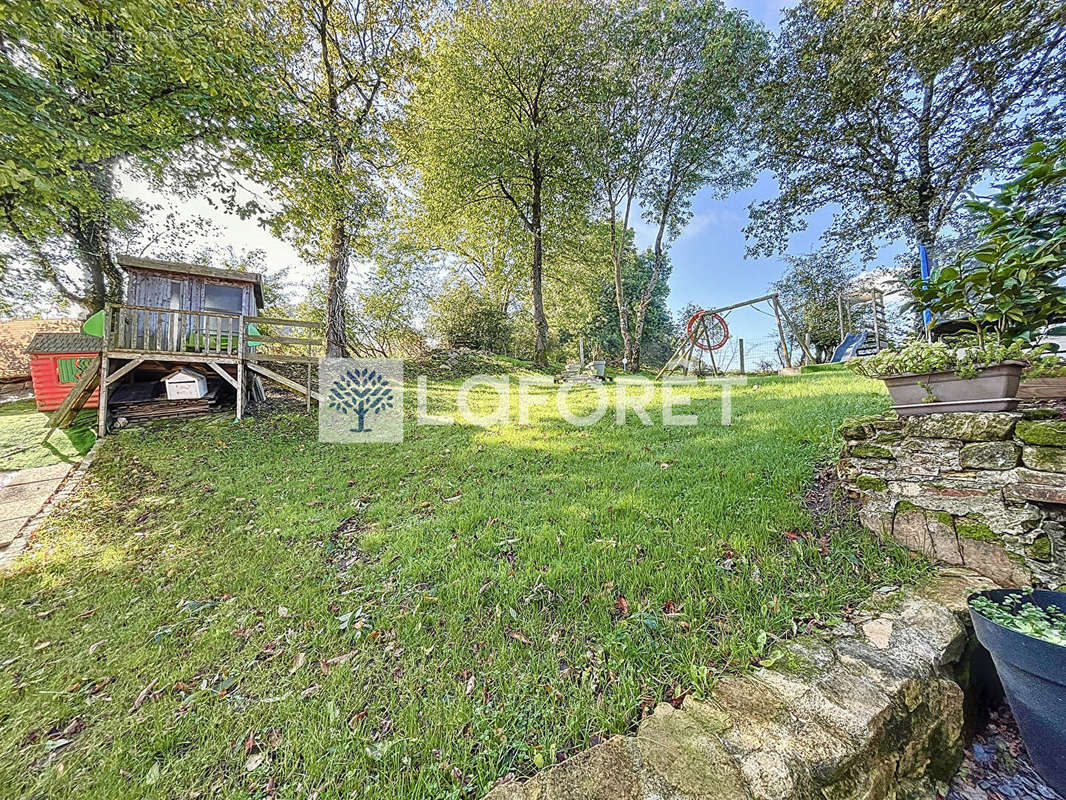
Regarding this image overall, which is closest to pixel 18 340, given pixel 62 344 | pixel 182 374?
pixel 62 344

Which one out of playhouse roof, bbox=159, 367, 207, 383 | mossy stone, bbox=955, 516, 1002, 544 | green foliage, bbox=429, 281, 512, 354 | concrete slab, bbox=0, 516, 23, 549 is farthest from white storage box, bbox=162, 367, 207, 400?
mossy stone, bbox=955, 516, 1002, 544

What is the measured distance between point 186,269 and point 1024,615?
13.5 m

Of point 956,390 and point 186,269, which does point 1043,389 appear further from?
point 186,269

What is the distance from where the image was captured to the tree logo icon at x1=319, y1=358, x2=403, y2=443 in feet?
20.7

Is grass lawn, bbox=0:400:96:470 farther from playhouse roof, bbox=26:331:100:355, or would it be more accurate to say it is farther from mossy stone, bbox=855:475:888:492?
mossy stone, bbox=855:475:888:492

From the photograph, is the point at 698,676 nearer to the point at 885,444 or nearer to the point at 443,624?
the point at 443,624

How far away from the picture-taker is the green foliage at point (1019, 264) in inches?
76.0

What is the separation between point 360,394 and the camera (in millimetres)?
6805

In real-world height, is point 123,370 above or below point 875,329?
below

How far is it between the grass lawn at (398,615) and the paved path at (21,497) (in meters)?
0.26

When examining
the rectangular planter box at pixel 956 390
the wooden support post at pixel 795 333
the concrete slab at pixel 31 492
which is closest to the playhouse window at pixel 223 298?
the concrete slab at pixel 31 492

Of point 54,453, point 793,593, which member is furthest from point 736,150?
point 54,453

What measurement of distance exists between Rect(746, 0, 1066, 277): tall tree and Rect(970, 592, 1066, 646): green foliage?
44.3 feet

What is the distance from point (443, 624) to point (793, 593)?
1.98 meters
